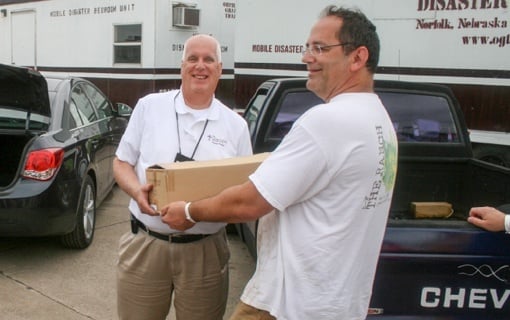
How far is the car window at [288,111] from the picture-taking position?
4043mm

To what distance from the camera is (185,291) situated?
2254 millimetres

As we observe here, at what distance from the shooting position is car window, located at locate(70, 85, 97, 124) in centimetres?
488

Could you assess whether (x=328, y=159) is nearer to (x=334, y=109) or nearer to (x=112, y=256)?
(x=334, y=109)

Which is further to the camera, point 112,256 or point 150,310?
point 112,256

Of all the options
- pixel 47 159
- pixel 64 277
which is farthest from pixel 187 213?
pixel 64 277

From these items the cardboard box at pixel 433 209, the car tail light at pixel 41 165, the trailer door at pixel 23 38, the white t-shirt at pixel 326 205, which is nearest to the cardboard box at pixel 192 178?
the white t-shirt at pixel 326 205

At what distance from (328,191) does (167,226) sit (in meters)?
0.86

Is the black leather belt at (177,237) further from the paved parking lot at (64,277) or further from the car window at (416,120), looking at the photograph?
the car window at (416,120)

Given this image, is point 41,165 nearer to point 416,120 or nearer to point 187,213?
point 187,213

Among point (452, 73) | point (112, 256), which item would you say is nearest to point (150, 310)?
point (112, 256)

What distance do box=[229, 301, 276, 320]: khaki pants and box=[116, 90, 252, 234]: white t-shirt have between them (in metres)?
0.51

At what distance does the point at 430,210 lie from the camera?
11.5ft

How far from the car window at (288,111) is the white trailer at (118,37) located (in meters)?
5.76

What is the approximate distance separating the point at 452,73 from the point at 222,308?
5.22m
